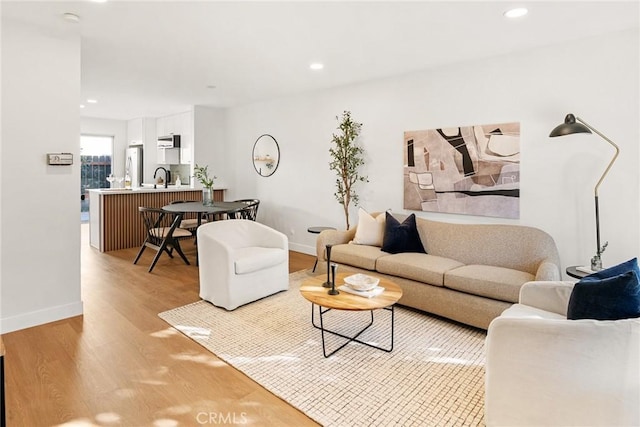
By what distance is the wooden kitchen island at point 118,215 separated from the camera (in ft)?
19.7

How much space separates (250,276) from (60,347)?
1.59 metres

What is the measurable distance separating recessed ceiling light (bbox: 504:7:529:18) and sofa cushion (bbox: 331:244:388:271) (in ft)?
7.73

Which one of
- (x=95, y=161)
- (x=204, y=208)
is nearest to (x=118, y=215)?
(x=204, y=208)

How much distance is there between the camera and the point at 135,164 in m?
9.09

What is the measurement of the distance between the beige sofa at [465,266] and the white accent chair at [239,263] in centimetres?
70

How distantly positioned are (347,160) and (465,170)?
155 cm

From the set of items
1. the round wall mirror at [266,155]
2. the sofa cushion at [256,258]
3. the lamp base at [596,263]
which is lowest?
the sofa cushion at [256,258]

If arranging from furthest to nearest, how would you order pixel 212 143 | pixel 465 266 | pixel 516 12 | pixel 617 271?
pixel 212 143 → pixel 465 266 → pixel 516 12 → pixel 617 271

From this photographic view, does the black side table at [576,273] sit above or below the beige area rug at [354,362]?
above

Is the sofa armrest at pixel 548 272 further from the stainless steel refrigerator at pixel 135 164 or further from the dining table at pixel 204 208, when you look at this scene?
the stainless steel refrigerator at pixel 135 164

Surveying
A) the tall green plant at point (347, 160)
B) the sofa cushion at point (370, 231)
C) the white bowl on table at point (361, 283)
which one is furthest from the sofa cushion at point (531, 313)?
the tall green plant at point (347, 160)

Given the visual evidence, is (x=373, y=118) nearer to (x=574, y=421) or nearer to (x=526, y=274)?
(x=526, y=274)

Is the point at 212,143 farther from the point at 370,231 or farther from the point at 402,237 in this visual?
the point at 402,237

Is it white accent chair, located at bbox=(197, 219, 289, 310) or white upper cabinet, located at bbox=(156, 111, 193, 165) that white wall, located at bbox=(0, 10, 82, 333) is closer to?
white accent chair, located at bbox=(197, 219, 289, 310)
